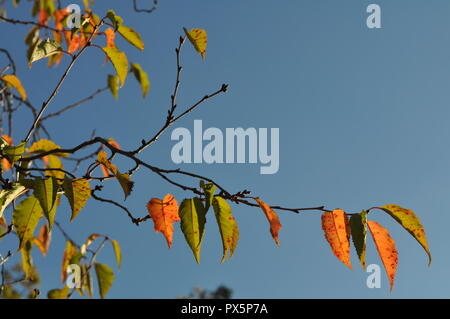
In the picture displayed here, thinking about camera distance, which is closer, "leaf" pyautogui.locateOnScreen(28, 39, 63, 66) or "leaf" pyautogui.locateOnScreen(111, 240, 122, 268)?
"leaf" pyautogui.locateOnScreen(28, 39, 63, 66)

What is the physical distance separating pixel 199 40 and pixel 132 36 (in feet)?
0.91

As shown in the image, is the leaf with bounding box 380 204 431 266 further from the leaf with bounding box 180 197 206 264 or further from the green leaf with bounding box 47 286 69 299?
the green leaf with bounding box 47 286 69 299

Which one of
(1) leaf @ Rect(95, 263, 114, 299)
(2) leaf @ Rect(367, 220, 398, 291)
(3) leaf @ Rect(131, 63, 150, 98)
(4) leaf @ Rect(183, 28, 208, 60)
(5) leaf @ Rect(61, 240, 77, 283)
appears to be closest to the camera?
(2) leaf @ Rect(367, 220, 398, 291)

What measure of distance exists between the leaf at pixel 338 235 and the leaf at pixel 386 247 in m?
0.06

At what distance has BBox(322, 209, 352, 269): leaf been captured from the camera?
41.9 inches

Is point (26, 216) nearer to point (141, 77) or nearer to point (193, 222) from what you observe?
point (193, 222)

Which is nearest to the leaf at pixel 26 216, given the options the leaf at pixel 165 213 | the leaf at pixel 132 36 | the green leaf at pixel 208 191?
the leaf at pixel 165 213

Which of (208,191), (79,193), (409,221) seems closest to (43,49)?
(79,193)

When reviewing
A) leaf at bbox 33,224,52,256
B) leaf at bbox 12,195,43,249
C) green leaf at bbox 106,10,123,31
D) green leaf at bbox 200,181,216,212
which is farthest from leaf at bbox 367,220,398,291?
leaf at bbox 33,224,52,256

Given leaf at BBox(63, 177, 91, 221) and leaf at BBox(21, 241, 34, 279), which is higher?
leaf at BBox(63, 177, 91, 221)

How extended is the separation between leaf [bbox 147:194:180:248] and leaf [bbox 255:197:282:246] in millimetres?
192

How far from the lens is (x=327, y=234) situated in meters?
1.07
